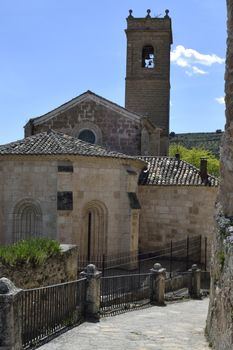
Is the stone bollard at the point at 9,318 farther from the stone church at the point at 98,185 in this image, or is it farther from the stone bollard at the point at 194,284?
the stone church at the point at 98,185

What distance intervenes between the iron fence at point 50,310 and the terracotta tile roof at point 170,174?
1333cm

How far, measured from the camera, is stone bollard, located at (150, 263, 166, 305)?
1641cm

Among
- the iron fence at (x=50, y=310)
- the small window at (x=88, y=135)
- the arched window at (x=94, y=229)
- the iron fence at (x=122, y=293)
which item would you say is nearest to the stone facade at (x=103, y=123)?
the small window at (x=88, y=135)

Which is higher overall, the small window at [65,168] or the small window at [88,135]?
the small window at [88,135]

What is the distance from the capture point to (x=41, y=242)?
13.1 metres

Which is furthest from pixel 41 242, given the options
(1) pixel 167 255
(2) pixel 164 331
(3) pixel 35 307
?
(1) pixel 167 255

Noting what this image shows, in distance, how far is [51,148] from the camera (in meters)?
22.2

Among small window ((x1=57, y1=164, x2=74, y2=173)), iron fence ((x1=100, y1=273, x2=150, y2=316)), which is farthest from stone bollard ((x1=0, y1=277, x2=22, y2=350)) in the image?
small window ((x1=57, y1=164, x2=74, y2=173))

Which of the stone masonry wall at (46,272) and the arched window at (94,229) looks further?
the arched window at (94,229)

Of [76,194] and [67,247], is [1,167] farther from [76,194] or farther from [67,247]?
[67,247]

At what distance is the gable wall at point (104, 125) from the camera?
98.0ft

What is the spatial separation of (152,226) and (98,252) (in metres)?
4.52

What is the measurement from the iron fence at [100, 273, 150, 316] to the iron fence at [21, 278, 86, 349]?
1716 mm

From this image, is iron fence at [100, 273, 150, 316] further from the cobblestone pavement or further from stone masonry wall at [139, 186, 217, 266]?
stone masonry wall at [139, 186, 217, 266]
